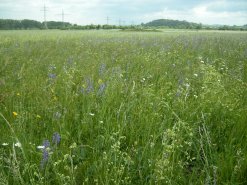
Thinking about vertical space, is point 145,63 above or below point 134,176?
above

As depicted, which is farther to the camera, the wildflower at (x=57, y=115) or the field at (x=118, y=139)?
the wildflower at (x=57, y=115)

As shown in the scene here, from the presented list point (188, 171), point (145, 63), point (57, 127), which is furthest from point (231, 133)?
point (145, 63)

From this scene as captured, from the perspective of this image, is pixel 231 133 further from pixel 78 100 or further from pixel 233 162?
pixel 78 100

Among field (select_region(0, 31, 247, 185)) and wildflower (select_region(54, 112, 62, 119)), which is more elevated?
wildflower (select_region(54, 112, 62, 119))

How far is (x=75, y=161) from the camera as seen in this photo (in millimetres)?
2104

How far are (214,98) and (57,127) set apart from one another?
5.87 ft

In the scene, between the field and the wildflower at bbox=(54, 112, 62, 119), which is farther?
the wildflower at bbox=(54, 112, 62, 119)

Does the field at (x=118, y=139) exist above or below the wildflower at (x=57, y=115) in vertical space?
below

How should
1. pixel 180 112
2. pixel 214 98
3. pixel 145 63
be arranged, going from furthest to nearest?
pixel 145 63
pixel 214 98
pixel 180 112

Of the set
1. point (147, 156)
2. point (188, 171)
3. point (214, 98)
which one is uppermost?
point (214, 98)

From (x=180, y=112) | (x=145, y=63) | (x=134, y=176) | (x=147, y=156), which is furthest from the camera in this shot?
(x=145, y=63)

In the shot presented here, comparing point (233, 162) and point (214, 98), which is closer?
point (233, 162)

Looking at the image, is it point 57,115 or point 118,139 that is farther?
point 57,115

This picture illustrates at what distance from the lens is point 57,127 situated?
2443mm
